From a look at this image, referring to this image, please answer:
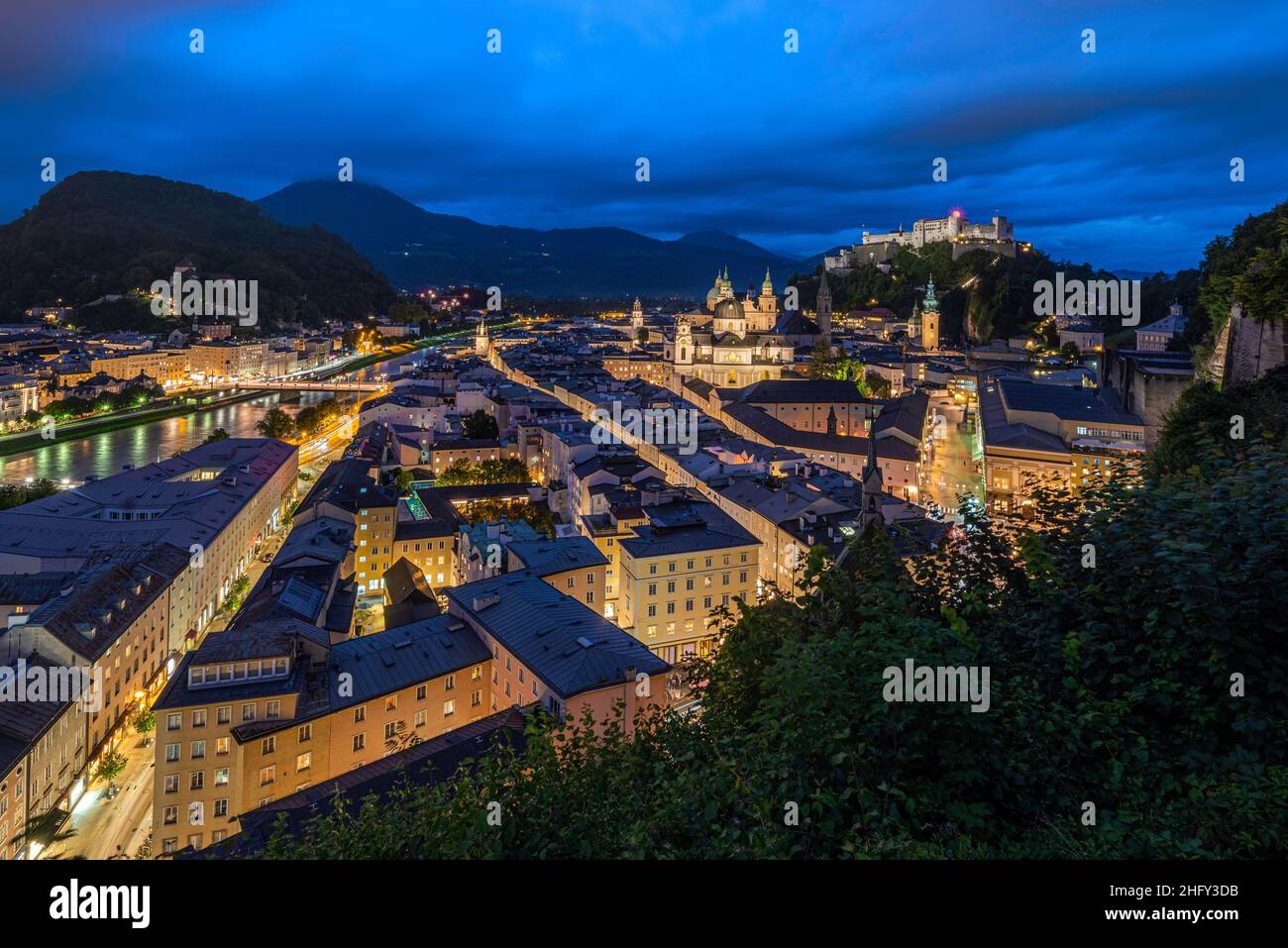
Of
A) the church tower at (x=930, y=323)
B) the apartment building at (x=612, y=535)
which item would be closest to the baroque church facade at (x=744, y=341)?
the church tower at (x=930, y=323)

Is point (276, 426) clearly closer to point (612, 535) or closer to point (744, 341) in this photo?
point (612, 535)

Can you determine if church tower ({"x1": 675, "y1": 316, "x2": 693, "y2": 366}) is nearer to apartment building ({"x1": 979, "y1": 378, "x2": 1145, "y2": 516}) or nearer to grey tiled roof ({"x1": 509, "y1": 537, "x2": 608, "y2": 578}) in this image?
apartment building ({"x1": 979, "y1": 378, "x2": 1145, "y2": 516})

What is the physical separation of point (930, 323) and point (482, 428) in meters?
48.9

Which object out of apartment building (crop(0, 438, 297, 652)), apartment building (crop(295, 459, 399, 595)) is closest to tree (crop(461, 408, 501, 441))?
apartment building (crop(0, 438, 297, 652))

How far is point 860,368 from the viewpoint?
58.1m

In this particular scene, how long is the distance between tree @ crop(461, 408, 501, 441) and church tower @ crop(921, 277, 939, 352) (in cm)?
4688

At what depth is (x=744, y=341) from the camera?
65.8 meters

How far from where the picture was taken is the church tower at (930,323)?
70.5 m

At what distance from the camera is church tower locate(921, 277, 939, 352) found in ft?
231

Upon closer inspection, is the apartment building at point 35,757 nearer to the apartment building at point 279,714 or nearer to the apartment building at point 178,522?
the apartment building at point 279,714

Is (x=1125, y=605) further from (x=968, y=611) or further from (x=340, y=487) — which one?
(x=340, y=487)

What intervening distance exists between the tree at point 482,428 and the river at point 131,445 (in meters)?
18.1

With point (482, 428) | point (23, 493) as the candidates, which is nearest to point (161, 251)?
point (23, 493)

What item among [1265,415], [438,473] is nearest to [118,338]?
[438,473]
